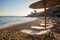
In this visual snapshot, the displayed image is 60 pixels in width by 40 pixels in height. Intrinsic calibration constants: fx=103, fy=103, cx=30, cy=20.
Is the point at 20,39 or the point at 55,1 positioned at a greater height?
the point at 55,1

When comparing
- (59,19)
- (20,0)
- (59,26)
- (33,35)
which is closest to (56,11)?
(59,26)

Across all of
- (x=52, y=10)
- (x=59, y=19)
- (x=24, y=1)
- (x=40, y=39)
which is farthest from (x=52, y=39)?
(x=24, y=1)

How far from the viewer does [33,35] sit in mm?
1929

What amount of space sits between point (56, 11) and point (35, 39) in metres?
1.64

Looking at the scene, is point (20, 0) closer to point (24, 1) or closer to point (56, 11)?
point (24, 1)

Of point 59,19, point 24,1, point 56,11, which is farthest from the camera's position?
point 24,1

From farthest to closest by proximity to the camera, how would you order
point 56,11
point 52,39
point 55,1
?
point 56,11, point 52,39, point 55,1

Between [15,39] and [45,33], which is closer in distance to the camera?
[45,33]

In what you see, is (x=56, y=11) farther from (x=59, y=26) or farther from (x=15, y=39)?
(x=15, y=39)

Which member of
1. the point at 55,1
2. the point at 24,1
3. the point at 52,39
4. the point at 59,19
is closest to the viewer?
the point at 55,1

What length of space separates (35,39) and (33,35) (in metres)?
0.22

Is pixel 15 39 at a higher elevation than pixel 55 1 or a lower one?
lower

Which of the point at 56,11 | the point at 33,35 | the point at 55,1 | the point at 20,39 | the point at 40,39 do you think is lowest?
the point at 20,39

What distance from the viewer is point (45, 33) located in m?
1.94
